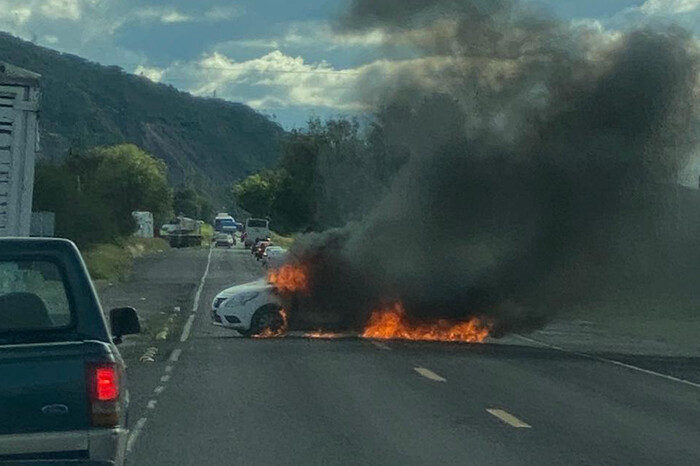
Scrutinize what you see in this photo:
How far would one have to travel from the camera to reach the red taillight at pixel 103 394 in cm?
626

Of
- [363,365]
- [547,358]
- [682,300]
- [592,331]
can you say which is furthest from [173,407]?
[682,300]

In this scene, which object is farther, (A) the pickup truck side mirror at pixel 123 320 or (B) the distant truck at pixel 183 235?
(B) the distant truck at pixel 183 235

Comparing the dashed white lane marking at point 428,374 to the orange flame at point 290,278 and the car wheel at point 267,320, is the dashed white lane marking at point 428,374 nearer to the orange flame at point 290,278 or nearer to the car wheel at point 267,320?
the car wheel at point 267,320

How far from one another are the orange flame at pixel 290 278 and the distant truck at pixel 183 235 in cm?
9230

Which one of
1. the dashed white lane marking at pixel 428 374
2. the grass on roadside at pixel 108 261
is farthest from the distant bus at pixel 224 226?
the dashed white lane marking at pixel 428 374

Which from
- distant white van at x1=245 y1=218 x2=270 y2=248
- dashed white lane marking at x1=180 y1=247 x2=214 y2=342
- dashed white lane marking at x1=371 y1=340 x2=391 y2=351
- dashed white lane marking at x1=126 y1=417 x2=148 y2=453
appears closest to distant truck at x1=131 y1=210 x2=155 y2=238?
distant white van at x1=245 y1=218 x2=270 y2=248

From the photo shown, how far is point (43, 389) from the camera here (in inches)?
242

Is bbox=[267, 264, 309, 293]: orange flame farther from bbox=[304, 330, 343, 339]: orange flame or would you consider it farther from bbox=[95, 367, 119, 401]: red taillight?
bbox=[95, 367, 119, 401]: red taillight

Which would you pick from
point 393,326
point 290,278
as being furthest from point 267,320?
point 393,326

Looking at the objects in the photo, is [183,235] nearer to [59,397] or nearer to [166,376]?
[166,376]

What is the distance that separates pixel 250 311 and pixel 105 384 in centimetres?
1948

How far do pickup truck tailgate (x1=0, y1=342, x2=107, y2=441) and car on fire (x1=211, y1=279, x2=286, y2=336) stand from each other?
19.4 metres

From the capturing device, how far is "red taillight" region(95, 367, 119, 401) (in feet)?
20.6

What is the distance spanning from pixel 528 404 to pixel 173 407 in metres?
4.04
